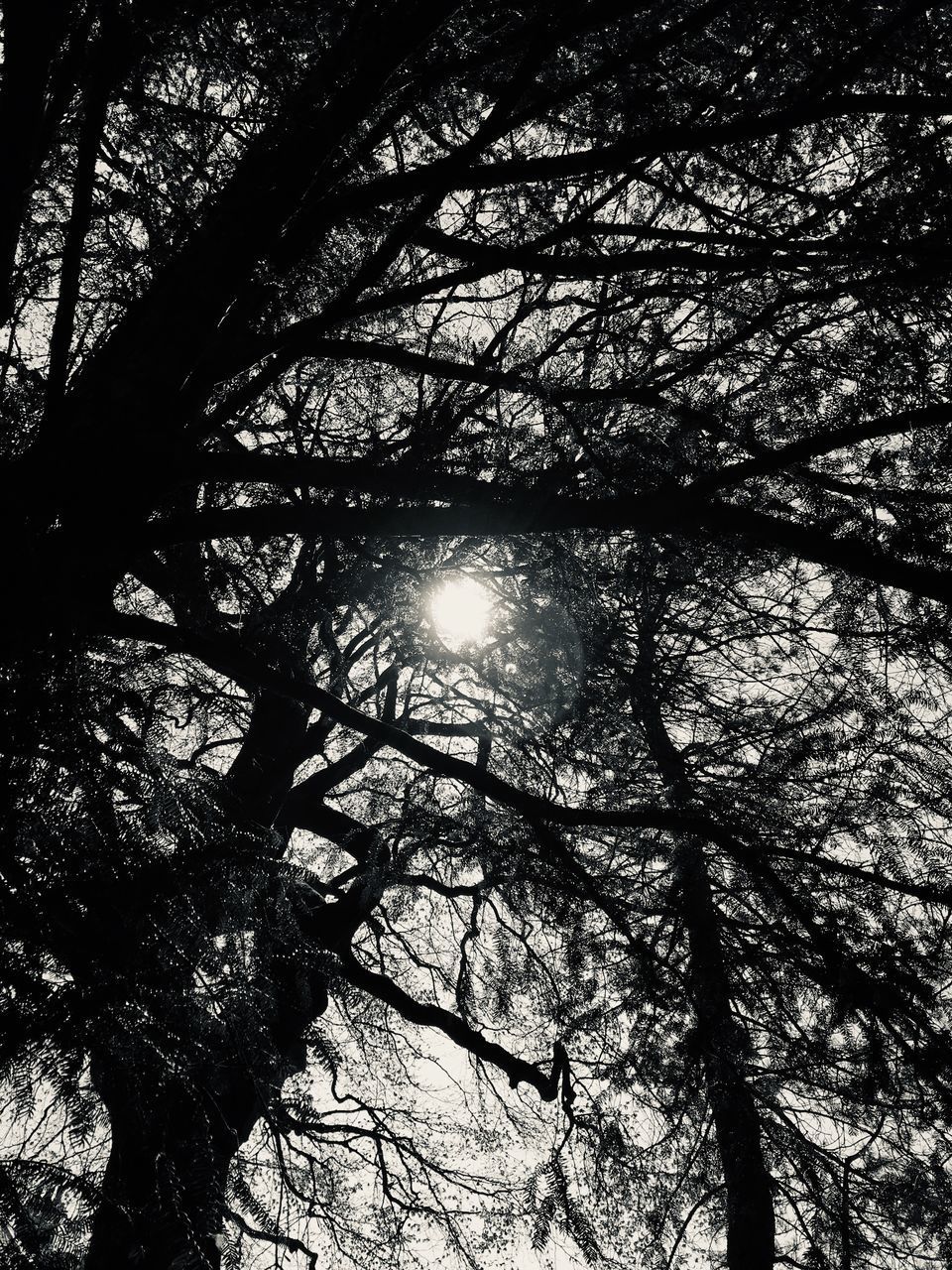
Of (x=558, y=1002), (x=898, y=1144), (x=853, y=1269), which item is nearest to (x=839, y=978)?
(x=898, y=1144)

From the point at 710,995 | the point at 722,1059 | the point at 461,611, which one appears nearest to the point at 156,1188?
the point at 722,1059

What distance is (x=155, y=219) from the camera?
3203 millimetres

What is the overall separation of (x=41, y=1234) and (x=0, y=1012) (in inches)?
12.3

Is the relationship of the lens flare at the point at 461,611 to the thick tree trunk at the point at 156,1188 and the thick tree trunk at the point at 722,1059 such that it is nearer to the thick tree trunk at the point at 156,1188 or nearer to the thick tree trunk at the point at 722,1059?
the thick tree trunk at the point at 722,1059

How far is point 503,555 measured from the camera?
3.60 meters

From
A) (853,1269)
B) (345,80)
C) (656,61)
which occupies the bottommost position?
(853,1269)

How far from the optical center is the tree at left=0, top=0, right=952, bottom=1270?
194cm

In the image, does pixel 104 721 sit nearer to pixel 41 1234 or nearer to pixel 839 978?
pixel 41 1234

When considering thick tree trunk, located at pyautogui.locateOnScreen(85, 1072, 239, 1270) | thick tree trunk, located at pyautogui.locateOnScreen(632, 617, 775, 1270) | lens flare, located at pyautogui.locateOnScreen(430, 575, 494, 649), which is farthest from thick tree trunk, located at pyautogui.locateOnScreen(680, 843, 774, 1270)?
thick tree trunk, located at pyautogui.locateOnScreen(85, 1072, 239, 1270)

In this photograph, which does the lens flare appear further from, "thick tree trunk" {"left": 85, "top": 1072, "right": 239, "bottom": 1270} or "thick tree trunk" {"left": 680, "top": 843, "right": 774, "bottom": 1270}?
"thick tree trunk" {"left": 85, "top": 1072, "right": 239, "bottom": 1270}

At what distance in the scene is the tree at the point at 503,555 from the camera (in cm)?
194

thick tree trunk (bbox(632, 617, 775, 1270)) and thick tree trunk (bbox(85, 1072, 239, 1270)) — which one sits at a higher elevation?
thick tree trunk (bbox(632, 617, 775, 1270))

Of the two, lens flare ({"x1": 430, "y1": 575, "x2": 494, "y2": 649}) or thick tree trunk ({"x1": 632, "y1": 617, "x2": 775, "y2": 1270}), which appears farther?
lens flare ({"x1": 430, "y1": 575, "x2": 494, "y2": 649})

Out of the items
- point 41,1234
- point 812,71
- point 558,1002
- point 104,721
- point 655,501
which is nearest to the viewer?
point 41,1234
